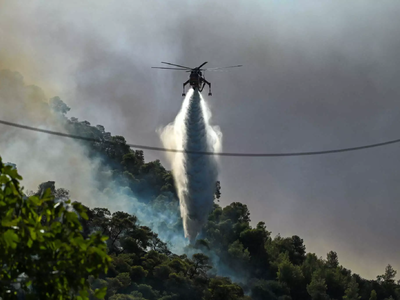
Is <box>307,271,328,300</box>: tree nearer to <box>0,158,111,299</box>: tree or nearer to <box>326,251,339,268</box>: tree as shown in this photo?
<box>326,251,339,268</box>: tree

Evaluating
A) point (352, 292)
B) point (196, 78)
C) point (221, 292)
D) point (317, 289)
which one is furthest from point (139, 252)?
point (352, 292)

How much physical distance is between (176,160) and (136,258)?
30.5 metres

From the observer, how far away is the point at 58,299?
1681 cm

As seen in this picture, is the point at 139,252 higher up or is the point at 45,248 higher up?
the point at 139,252

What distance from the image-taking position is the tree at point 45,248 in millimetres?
15930

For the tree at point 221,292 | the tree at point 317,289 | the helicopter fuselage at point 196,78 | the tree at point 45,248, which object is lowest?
the tree at point 45,248

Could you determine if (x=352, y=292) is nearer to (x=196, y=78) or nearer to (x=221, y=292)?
(x=221, y=292)

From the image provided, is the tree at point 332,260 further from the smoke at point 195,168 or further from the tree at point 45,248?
Result: the tree at point 45,248

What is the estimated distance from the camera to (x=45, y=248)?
1622 centimetres

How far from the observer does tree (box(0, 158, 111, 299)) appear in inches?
627

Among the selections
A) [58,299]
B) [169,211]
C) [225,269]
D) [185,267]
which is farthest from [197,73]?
[58,299]

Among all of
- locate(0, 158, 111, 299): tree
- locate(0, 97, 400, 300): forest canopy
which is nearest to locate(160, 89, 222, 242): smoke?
locate(0, 97, 400, 300): forest canopy

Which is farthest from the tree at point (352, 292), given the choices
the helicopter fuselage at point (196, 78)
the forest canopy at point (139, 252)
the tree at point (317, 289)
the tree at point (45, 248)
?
the tree at point (45, 248)

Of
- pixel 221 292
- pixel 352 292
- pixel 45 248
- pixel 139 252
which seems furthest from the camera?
pixel 352 292
